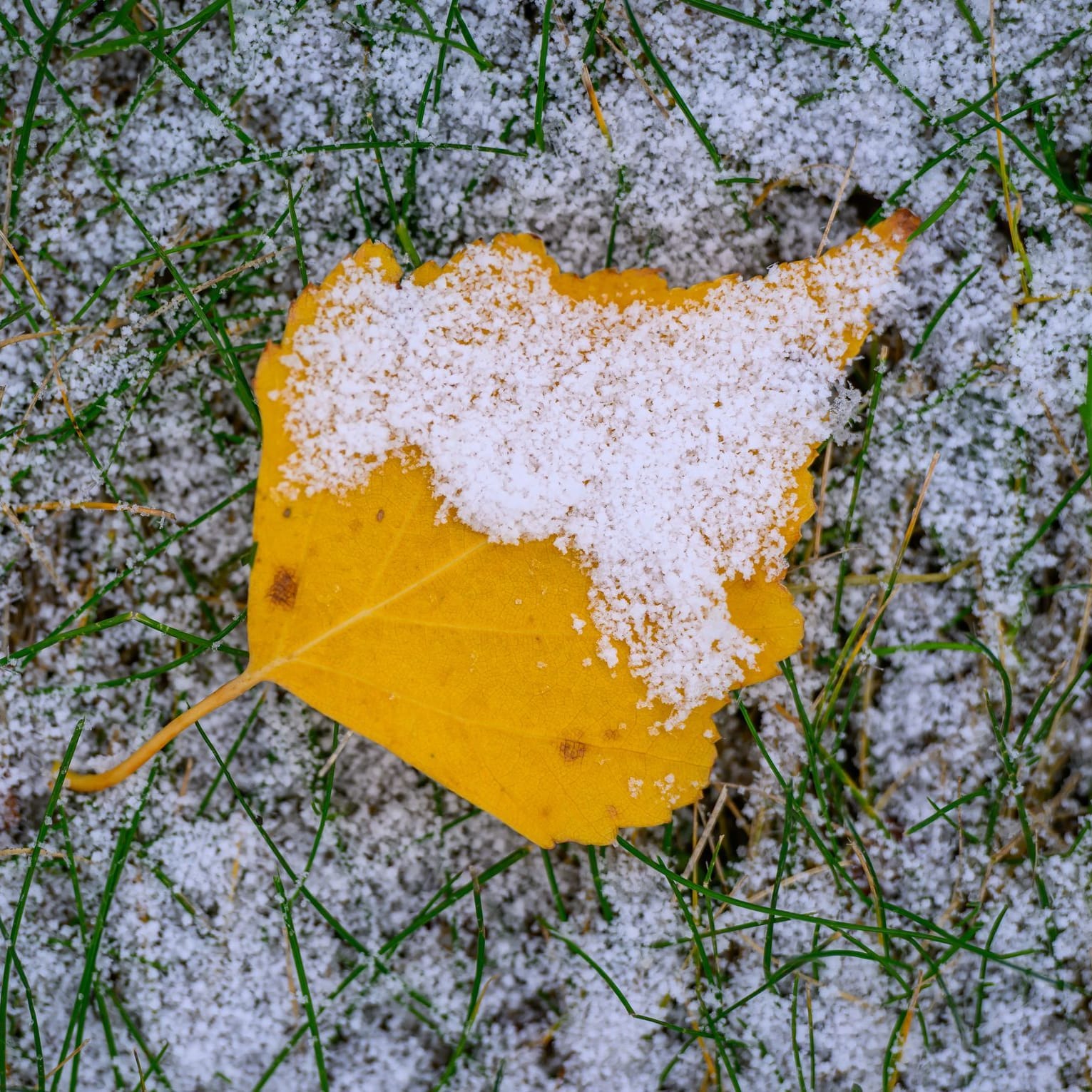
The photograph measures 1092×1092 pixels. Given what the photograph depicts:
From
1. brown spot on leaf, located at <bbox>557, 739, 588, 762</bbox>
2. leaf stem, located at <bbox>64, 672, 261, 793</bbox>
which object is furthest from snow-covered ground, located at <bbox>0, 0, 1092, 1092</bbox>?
brown spot on leaf, located at <bbox>557, 739, 588, 762</bbox>

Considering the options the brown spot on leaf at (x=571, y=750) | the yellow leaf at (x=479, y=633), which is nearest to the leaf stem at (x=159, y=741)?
the yellow leaf at (x=479, y=633)

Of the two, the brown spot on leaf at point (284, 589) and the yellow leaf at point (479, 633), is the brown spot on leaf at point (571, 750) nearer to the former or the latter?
the yellow leaf at point (479, 633)

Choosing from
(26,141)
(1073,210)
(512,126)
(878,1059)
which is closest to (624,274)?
(512,126)

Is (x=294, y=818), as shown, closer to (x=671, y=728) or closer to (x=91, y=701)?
(x=91, y=701)

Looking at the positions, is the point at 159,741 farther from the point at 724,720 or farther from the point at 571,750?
the point at 724,720

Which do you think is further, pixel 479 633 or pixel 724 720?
pixel 724 720

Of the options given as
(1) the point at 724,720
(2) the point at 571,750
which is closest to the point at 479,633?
(2) the point at 571,750
